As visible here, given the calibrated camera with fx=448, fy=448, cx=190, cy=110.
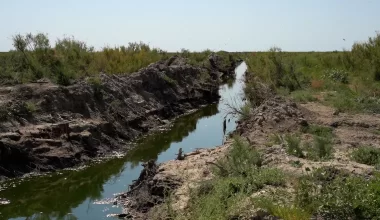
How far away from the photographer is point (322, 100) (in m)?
19.4

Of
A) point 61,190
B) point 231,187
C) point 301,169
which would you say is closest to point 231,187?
point 231,187

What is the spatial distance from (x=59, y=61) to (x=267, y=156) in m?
15.0

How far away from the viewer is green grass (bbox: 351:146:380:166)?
9.72 metres

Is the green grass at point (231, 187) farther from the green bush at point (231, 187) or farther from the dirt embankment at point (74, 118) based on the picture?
the dirt embankment at point (74, 118)

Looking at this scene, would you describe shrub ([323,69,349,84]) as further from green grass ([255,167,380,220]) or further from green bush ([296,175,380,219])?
green bush ([296,175,380,219])

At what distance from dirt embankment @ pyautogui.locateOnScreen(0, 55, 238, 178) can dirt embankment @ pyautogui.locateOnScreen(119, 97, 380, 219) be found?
4.23 m

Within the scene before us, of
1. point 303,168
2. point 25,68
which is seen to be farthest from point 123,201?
point 25,68

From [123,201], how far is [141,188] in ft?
1.87

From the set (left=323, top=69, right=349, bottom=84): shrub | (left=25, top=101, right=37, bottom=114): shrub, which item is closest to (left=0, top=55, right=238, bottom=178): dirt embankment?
(left=25, top=101, right=37, bottom=114): shrub

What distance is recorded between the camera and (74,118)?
1753 centimetres

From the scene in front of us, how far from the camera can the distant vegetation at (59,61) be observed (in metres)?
19.9

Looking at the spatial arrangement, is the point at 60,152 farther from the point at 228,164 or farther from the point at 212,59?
the point at 212,59

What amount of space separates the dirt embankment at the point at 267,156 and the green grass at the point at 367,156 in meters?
0.19

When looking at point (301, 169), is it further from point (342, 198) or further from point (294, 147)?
point (342, 198)
